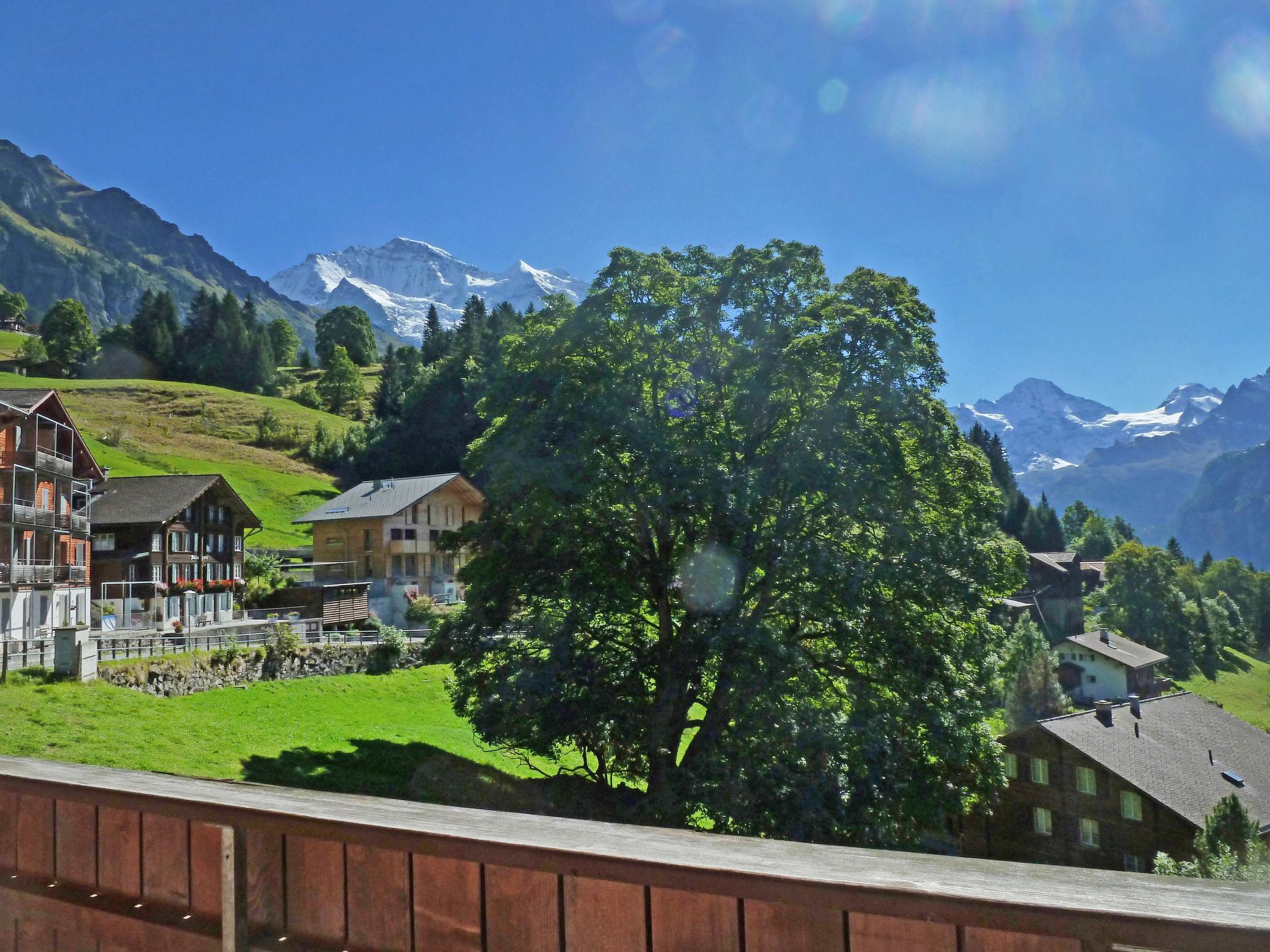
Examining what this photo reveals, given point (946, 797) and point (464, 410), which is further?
point (464, 410)

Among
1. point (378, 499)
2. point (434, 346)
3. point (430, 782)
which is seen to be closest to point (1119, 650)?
point (378, 499)

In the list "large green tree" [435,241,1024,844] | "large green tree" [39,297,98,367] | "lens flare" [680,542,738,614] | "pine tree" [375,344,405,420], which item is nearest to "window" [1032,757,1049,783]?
"large green tree" [435,241,1024,844]

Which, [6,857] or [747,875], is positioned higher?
[747,875]

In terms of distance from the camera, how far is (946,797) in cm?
2083

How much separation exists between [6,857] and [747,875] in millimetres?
3773

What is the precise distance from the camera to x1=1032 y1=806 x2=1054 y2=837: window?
38438mm

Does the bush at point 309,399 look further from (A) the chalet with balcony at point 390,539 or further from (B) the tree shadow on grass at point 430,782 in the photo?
(B) the tree shadow on grass at point 430,782

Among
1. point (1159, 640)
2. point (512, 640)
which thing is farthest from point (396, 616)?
point (1159, 640)

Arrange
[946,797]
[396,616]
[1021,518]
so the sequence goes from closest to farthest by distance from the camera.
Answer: [946,797] < [396,616] < [1021,518]

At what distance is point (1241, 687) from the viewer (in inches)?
3656

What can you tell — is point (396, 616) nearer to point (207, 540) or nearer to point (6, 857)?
point (207, 540)

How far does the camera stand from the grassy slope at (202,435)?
285ft

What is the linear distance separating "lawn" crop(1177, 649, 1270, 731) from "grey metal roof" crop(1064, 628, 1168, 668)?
4.66 m

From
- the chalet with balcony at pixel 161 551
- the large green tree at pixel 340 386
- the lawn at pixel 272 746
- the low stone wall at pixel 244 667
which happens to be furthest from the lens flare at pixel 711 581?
the large green tree at pixel 340 386
